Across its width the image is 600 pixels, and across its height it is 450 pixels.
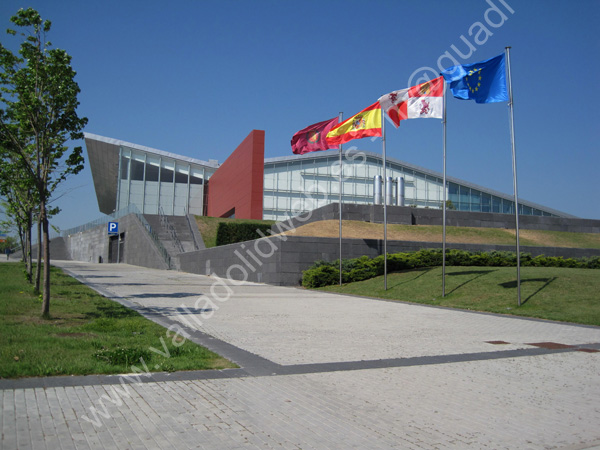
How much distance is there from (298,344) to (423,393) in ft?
10.5

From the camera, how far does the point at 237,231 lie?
38.5 meters

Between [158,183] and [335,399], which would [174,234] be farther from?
[335,399]

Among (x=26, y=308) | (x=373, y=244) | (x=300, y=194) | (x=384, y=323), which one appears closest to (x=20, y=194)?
(x=26, y=308)

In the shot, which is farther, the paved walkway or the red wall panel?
the red wall panel

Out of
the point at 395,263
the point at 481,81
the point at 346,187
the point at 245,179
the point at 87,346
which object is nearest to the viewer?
the point at 87,346

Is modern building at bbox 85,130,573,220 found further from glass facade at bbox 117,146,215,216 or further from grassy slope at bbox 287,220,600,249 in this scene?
grassy slope at bbox 287,220,600,249

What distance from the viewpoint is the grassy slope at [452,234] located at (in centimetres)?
2767

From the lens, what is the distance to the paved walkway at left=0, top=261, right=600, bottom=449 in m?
4.12

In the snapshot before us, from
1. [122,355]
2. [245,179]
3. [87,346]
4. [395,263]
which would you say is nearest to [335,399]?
[122,355]

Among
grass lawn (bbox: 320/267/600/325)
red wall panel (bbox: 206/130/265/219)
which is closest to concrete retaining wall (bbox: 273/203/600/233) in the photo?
red wall panel (bbox: 206/130/265/219)

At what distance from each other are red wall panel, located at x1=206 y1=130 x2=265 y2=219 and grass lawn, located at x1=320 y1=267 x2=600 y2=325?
22608mm

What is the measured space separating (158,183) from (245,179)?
18.8 m

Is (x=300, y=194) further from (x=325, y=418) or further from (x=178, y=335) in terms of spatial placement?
(x=325, y=418)

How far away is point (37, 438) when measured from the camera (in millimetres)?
3863
